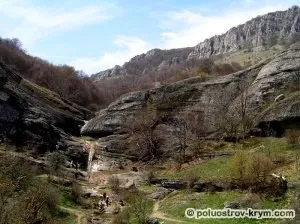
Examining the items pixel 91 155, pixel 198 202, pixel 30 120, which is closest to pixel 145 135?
pixel 91 155

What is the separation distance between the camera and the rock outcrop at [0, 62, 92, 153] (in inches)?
2242

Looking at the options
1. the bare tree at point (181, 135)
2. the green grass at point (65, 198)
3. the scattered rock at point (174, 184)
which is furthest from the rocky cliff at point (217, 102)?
the green grass at point (65, 198)

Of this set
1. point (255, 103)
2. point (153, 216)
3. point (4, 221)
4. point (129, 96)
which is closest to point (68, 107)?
point (129, 96)

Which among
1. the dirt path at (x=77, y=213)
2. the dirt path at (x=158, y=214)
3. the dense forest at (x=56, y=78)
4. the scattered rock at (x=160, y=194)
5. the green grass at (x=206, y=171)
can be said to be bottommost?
the dirt path at (x=77, y=213)

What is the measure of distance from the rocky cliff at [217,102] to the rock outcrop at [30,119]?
17.3 feet

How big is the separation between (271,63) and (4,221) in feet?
177

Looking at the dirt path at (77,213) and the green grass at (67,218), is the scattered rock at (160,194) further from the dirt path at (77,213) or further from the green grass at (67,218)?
the green grass at (67,218)

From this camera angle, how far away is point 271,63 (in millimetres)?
64938

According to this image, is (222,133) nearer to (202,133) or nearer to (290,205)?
(202,133)

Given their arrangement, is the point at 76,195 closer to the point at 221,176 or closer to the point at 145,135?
the point at 221,176

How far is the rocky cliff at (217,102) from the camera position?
55.7m

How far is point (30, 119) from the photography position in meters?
59.9

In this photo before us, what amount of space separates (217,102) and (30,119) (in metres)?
26.9

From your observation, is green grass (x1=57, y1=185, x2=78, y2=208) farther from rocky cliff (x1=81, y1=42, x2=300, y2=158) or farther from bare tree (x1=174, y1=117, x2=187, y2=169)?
rocky cliff (x1=81, y1=42, x2=300, y2=158)
